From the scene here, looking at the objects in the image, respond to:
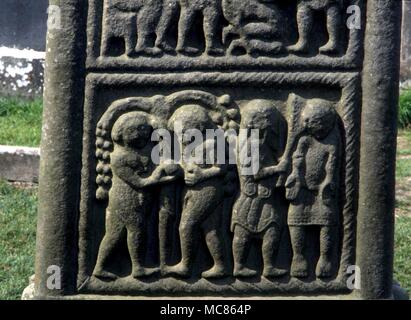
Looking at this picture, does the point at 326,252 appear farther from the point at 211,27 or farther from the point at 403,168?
the point at 403,168

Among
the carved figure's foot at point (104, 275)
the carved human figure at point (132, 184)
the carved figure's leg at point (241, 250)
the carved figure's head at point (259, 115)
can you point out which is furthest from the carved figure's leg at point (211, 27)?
the carved figure's foot at point (104, 275)

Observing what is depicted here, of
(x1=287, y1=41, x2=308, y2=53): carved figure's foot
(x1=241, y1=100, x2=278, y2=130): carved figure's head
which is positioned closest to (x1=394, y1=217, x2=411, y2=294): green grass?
(x1=241, y1=100, x2=278, y2=130): carved figure's head

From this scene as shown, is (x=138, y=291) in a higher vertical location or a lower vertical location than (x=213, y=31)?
lower

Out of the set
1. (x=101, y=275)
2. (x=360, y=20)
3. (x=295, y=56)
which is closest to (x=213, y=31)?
(x=295, y=56)

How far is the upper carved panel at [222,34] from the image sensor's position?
11.6ft

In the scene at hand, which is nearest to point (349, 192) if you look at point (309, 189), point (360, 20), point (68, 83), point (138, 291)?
point (309, 189)

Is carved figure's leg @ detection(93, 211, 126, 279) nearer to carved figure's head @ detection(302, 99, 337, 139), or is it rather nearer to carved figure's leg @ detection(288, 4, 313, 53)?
carved figure's head @ detection(302, 99, 337, 139)

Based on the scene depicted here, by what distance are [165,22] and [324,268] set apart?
106 centimetres

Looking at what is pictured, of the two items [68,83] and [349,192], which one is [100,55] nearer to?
[68,83]

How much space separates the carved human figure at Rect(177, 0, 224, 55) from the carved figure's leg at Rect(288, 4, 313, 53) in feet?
0.92

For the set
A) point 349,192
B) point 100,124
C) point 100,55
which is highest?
point 100,55

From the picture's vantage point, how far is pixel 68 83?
11.6ft

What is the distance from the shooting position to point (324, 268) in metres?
3.62

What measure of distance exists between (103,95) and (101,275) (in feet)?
2.16
